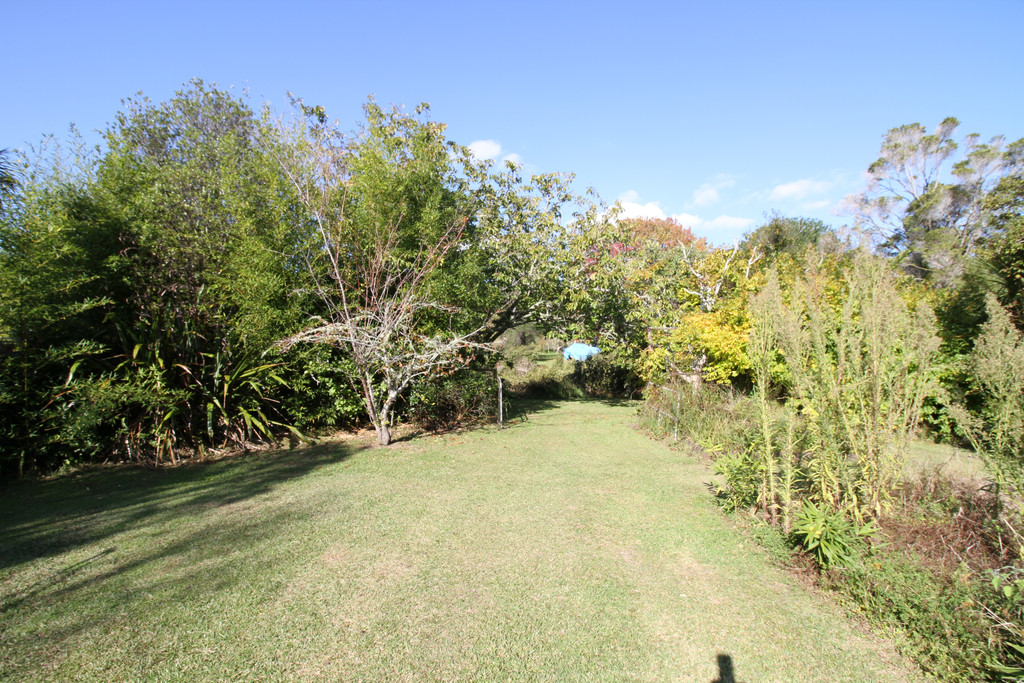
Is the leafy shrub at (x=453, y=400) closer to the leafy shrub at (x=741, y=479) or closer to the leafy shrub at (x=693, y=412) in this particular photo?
the leafy shrub at (x=693, y=412)

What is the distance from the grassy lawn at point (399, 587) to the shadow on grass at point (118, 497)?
0.12 feet

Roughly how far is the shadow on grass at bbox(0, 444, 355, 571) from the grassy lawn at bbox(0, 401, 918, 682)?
1.4 inches

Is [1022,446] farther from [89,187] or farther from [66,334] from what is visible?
[89,187]

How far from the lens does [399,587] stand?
3.72 meters

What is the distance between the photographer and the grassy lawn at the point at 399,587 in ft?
9.43

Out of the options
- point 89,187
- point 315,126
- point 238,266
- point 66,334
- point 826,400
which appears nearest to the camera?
point 826,400

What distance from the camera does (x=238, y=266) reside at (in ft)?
26.9

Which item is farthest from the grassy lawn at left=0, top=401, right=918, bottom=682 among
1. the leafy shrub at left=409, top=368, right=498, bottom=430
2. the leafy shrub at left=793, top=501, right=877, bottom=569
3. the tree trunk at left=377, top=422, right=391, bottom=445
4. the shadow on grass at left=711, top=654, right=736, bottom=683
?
the leafy shrub at left=409, top=368, right=498, bottom=430

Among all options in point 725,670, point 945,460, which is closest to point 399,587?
point 725,670

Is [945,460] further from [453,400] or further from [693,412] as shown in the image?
[453,400]

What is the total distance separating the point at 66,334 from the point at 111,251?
1.40m

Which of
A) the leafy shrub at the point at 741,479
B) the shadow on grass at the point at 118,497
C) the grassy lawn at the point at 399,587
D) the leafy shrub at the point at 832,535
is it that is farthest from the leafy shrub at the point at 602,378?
the leafy shrub at the point at 832,535

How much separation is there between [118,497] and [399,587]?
417cm

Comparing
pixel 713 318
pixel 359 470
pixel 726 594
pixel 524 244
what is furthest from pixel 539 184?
pixel 726 594
